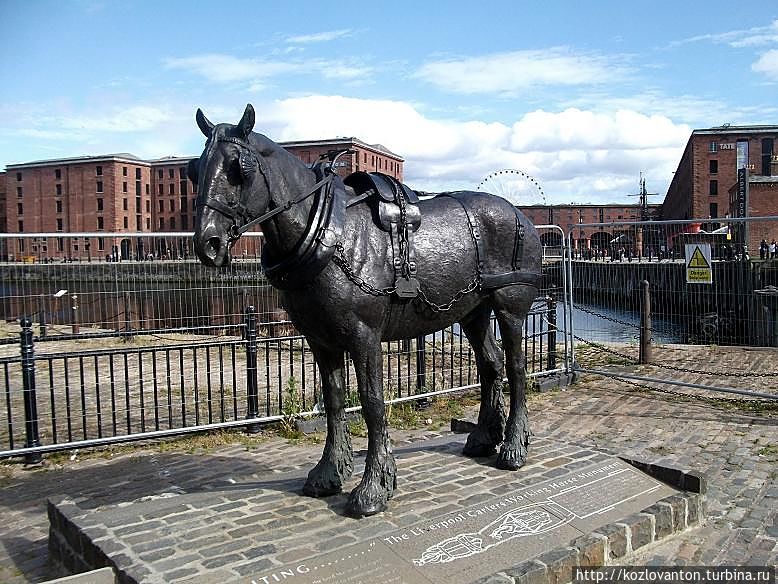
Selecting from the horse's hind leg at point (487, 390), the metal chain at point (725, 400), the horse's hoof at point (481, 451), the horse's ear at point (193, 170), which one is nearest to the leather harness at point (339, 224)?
the horse's ear at point (193, 170)

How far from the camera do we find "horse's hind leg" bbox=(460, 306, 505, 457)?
231 inches

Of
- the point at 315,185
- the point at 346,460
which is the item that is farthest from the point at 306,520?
the point at 315,185

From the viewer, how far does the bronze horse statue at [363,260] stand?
162 inches

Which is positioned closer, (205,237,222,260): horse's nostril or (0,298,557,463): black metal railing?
(205,237,222,260): horse's nostril

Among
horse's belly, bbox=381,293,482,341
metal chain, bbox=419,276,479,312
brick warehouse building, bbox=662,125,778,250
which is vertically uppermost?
brick warehouse building, bbox=662,125,778,250

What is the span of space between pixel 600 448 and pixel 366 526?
3.05 metres

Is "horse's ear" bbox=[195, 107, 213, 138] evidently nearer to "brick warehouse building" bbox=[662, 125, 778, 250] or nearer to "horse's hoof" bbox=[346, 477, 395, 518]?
"horse's hoof" bbox=[346, 477, 395, 518]

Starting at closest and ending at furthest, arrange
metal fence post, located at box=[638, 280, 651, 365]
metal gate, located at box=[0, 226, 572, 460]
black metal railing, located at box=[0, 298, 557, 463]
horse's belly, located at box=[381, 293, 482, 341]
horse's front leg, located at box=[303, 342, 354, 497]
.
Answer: horse's belly, located at box=[381, 293, 482, 341], horse's front leg, located at box=[303, 342, 354, 497], black metal railing, located at box=[0, 298, 557, 463], metal gate, located at box=[0, 226, 572, 460], metal fence post, located at box=[638, 280, 651, 365]

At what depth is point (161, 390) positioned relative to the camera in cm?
1129

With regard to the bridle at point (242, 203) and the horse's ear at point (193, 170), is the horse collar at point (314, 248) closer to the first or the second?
the bridle at point (242, 203)

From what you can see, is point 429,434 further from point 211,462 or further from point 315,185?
point 315,185

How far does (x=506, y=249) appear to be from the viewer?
5.54m

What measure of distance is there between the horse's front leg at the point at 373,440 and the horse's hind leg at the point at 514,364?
1.27 meters

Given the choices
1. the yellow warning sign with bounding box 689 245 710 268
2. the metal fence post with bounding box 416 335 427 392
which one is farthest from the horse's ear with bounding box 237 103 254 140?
the yellow warning sign with bounding box 689 245 710 268
